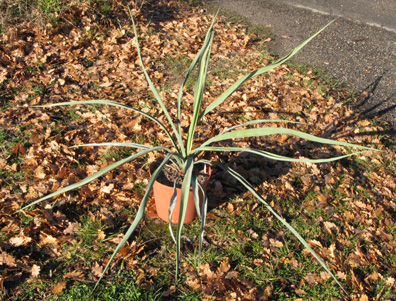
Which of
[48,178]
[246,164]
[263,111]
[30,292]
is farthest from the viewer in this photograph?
[263,111]

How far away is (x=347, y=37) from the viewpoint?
5.57 m

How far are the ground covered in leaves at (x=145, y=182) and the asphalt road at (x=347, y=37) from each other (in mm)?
384

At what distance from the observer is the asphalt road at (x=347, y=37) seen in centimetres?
444

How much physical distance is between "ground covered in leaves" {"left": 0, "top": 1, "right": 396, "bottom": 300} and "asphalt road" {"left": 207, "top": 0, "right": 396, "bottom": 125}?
1.26ft

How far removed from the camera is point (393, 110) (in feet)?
13.5

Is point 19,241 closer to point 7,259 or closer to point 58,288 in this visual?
point 7,259

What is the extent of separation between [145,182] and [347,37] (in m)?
4.42

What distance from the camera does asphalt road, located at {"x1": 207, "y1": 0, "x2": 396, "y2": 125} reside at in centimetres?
444

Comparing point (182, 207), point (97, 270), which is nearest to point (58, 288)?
point (97, 270)

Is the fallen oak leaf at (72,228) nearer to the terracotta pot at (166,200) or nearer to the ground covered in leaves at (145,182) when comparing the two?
the ground covered in leaves at (145,182)

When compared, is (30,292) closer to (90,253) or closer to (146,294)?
(90,253)

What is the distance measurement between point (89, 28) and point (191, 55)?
1410 millimetres

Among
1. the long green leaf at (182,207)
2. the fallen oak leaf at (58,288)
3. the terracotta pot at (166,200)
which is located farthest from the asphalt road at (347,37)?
the fallen oak leaf at (58,288)

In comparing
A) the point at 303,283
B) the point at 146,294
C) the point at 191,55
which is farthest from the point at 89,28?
the point at 303,283
